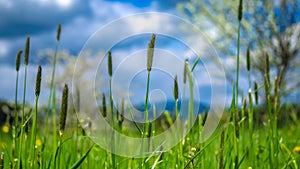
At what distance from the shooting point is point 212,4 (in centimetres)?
1330

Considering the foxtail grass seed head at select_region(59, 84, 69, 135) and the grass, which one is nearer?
the foxtail grass seed head at select_region(59, 84, 69, 135)

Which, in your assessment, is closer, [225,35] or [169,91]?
[169,91]

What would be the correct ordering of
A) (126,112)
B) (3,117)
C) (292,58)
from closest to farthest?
1. (126,112)
2. (3,117)
3. (292,58)

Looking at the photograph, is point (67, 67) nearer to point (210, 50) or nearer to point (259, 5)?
point (259, 5)

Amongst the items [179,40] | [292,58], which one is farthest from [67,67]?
[179,40]

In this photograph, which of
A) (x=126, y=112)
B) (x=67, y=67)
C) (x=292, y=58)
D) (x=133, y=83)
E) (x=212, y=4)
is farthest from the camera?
(x=212, y=4)

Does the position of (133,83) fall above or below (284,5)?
below

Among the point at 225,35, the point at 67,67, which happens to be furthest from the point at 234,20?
the point at 67,67

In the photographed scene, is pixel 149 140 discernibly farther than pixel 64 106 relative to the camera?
Yes

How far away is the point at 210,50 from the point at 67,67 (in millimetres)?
7737

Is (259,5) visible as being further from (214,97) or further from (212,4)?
(214,97)

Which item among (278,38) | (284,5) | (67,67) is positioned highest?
(284,5)

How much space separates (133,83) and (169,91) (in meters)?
0.15

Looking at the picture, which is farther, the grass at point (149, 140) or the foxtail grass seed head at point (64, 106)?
the grass at point (149, 140)
